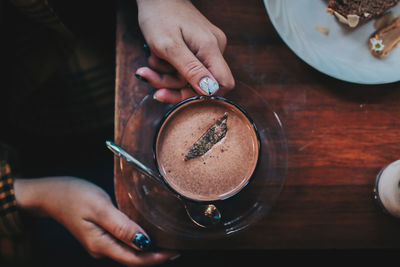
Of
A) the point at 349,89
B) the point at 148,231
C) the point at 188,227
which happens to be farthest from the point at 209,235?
the point at 349,89

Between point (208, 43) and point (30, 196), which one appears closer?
point (208, 43)

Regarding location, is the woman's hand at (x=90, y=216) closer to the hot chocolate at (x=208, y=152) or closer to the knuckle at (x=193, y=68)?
the hot chocolate at (x=208, y=152)

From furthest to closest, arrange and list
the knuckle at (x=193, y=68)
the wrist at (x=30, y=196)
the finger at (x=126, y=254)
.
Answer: the wrist at (x=30, y=196)
the finger at (x=126, y=254)
the knuckle at (x=193, y=68)

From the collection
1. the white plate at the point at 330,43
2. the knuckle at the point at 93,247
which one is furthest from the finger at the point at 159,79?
the knuckle at the point at 93,247

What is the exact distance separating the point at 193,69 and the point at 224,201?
0.37 meters

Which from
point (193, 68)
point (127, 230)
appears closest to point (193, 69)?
point (193, 68)

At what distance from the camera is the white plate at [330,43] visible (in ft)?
2.65

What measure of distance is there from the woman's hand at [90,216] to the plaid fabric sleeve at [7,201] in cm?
8

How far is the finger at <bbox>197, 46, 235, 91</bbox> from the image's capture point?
787 millimetres

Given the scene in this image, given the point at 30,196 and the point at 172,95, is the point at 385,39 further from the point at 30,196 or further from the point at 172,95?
the point at 30,196

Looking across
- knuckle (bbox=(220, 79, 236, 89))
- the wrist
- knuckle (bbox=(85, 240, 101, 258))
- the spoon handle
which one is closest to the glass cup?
knuckle (bbox=(220, 79, 236, 89))

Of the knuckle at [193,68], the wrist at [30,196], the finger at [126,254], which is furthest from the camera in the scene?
the wrist at [30,196]

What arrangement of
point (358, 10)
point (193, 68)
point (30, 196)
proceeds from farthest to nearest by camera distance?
point (30, 196) → point (358, 10) → point (193, 68)

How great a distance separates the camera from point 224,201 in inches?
32.8
